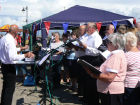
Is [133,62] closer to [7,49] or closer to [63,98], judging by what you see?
[7,49]

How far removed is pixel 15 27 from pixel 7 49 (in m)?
0.52

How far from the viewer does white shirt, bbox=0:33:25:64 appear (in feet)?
14.8

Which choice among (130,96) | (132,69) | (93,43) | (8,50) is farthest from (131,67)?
(8,50)

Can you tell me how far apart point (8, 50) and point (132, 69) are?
2553 millimetres

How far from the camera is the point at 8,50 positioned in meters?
4.52

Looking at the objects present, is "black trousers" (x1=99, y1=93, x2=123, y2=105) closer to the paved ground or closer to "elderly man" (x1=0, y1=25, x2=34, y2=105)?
"elderly man" (x1=0, y1=25, x2=34, y2=105)

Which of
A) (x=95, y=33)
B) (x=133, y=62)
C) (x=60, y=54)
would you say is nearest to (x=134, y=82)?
(x=133, y=62)

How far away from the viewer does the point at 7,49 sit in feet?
14.8

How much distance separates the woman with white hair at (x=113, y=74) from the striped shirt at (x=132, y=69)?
23 centimetres

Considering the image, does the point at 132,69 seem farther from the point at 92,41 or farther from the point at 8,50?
the point at 8,50

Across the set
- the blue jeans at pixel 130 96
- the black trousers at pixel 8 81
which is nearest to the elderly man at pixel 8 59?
the black trousers at pixel 8 81

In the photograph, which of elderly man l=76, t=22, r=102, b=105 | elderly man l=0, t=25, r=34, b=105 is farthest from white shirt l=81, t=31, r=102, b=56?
elderly man l=0, t=25, r=34, b=105

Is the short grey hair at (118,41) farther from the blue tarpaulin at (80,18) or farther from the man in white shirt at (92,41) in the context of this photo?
the blue tarpaulin at (80,18)

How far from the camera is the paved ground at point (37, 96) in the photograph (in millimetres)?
5746
